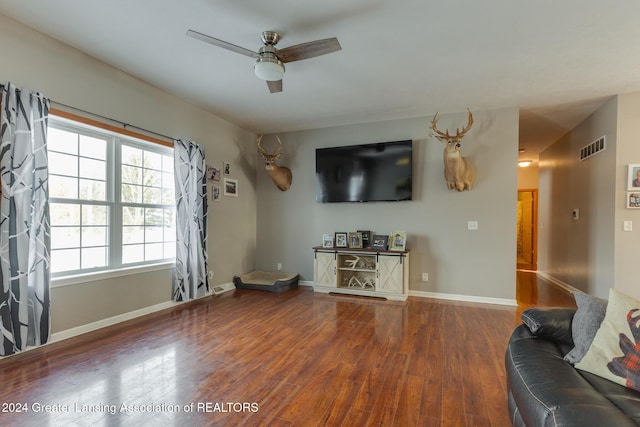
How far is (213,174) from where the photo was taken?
4723 millimetres

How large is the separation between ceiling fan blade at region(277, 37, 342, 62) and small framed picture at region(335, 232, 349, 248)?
3.02m

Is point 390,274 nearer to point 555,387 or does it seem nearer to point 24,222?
point 555,387

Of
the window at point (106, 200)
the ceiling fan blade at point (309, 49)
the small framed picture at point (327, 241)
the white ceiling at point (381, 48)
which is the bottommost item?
the small framed picture at point (327, 241)

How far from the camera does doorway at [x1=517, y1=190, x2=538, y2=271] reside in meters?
7.37

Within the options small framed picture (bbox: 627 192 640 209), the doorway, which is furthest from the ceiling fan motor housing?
the doorway

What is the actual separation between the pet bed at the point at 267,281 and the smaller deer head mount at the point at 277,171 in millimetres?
1583

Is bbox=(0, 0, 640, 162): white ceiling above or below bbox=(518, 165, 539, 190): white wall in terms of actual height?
above

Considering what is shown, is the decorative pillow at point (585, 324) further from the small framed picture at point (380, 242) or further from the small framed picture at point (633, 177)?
the small framed picture at point (633, 177)

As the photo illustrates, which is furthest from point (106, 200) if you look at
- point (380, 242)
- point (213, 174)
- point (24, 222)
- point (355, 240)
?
point (380, 242)

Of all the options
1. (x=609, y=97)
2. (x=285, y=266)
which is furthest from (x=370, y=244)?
(x=609, y=97)

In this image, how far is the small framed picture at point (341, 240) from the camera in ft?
16.4

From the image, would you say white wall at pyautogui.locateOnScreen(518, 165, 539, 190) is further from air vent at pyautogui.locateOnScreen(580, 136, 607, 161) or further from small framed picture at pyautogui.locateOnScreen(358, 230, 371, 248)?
small framed picture at pyautogui.locateOnScreen(358, 230, 371, 248)

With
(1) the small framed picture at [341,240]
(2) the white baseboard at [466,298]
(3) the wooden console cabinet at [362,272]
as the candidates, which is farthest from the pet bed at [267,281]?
(2) the white baseboard at [466,298]

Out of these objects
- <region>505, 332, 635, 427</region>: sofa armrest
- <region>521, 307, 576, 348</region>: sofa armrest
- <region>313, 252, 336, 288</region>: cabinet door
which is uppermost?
<region>521, 307, 576, 348</region>: sofa armrest
